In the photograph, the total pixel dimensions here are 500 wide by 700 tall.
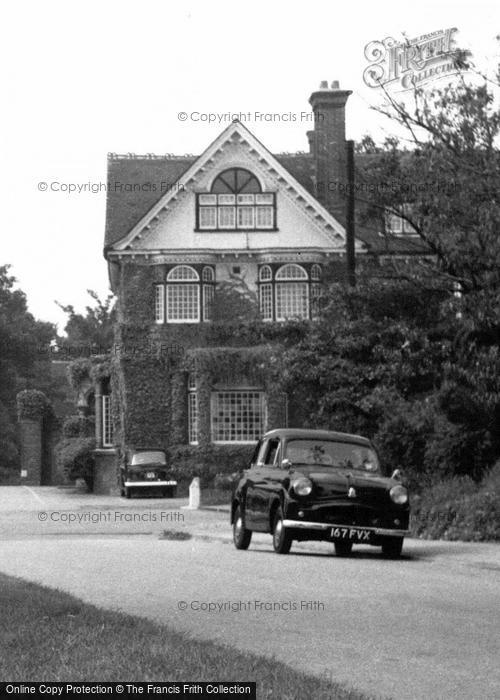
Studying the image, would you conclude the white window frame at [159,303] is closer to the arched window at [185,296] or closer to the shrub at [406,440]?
the arched window at [185,296]

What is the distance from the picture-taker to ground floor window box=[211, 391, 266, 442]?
160 ft

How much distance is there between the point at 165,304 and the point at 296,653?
39.7 metres

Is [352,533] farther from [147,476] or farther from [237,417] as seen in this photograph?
[237,417]

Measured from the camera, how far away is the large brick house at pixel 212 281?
159 feet

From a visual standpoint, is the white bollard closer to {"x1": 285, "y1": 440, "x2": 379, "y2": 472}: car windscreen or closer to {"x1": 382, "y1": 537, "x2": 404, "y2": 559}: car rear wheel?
{"x1": 285, "y1": 440, "x2": 379, "y2": 472}: car windscreen

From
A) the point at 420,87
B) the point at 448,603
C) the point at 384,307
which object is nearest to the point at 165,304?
the point at 384,307

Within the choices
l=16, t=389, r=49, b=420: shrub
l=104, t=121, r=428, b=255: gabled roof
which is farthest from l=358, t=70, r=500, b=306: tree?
l=16, t=389, r=49, b=420: shrub

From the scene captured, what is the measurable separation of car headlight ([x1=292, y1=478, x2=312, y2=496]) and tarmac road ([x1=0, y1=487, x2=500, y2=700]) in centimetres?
87

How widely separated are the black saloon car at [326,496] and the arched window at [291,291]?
28384 mm

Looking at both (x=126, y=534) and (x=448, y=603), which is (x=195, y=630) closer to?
(x=448, y=603)

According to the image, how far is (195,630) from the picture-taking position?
35.9ft


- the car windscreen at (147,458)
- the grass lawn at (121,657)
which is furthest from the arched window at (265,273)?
the grass lawn at (121,657)

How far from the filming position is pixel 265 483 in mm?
20359

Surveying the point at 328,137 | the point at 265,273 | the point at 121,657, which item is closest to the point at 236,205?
the point at 265,273
